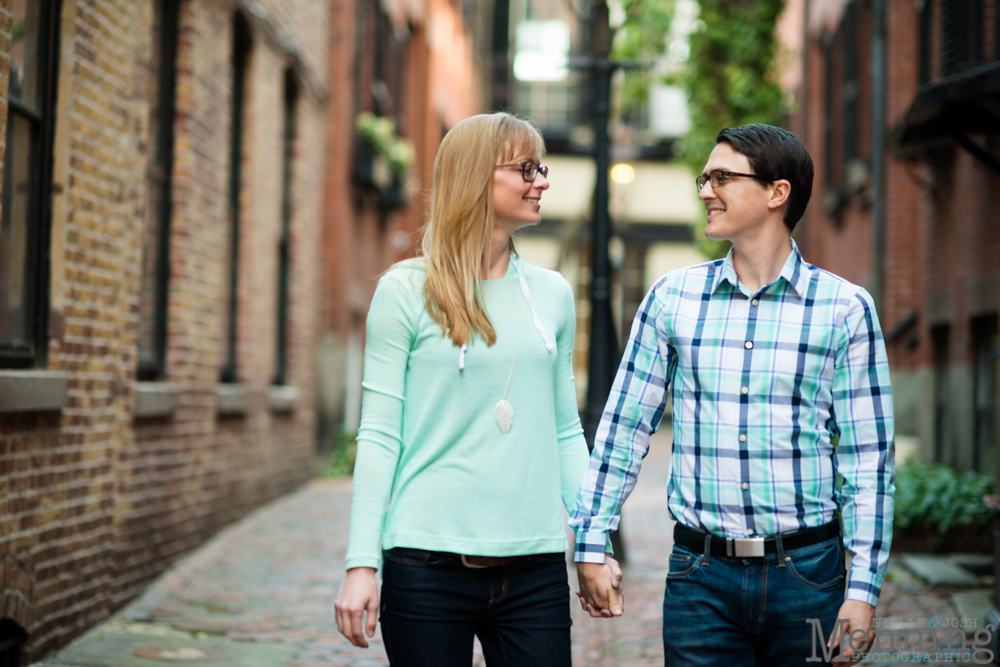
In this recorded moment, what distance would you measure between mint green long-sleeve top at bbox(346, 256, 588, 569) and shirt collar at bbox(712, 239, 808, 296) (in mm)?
467

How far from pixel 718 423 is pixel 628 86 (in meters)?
17.3

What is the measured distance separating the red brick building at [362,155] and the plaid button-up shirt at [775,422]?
5.86 m

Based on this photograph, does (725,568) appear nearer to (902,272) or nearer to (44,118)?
(44,118)

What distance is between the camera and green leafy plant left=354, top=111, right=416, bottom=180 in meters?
14.1

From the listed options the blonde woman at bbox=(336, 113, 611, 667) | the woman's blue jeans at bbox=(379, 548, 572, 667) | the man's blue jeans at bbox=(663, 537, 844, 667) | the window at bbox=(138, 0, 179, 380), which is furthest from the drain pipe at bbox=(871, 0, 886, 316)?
the woman's blue jeans at bbox=(379, 548, 572, 667)

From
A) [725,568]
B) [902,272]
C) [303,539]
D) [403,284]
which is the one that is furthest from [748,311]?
[902,272]

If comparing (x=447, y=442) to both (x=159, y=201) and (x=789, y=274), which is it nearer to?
(x=789, y=274)

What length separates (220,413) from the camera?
8617 mm

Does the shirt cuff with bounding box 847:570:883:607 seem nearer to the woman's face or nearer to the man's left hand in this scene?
the man's left hand

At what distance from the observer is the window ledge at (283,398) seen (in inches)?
408

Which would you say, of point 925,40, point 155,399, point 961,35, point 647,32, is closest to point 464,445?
point 155,399

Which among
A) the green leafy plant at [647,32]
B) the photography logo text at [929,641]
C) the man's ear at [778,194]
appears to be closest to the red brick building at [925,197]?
the photography logo text at [929,641]

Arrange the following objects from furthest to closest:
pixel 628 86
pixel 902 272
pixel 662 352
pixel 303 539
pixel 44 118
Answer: pixel 628 86, pixel 902 272, pixel 303 539, pixel 44 118, pixel 662 352

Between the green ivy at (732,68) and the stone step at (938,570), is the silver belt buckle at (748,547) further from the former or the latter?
the green ivy at (732,68)
